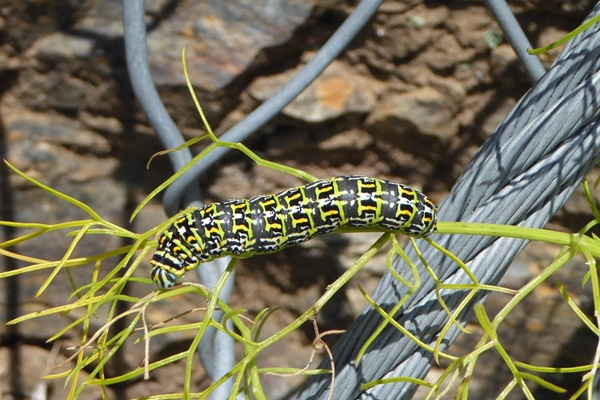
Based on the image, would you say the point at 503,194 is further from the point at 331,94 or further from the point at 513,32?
the point at 331,94

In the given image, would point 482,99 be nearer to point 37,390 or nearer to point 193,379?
point 193,379

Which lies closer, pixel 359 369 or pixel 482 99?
pixel 359 369

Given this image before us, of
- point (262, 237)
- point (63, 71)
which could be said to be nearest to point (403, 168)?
point (262, 237)

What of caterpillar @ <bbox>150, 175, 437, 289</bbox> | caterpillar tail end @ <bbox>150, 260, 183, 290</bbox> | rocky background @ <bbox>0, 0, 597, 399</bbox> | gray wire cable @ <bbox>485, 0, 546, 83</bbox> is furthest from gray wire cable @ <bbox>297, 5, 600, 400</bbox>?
rocky background @ <bbox>0, 0, 597, 399</bbox>

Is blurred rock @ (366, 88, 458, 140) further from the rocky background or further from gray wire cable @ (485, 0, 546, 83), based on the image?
gray wire cable @ (485, 0, 546, 83)

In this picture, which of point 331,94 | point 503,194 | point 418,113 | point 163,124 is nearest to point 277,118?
point 331,94

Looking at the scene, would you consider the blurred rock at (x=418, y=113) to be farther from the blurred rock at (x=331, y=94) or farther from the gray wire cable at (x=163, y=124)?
the gray wire cable at (x=163, y=124)
